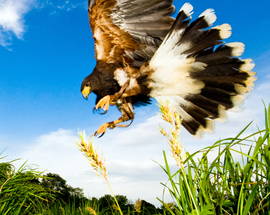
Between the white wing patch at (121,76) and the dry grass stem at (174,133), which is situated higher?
the white wing patch at (121,76)

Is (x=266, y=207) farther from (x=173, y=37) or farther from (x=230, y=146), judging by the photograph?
(x=173, y=37)

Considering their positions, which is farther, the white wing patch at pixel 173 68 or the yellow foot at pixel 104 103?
the yellow foot at pixel 104 103

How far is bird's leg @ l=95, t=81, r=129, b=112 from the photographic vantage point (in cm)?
529

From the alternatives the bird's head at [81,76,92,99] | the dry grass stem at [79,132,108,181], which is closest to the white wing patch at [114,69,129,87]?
the bird's head at [81,76,92,99]

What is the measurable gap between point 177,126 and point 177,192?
0.66 metres

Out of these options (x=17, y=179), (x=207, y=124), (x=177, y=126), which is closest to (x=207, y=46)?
(x=207, y=124)

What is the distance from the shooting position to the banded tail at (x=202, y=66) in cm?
488

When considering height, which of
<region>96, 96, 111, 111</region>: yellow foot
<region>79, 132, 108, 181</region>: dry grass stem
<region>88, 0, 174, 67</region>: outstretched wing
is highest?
<region>88, 0, 174, 67</region>: outstretched wing

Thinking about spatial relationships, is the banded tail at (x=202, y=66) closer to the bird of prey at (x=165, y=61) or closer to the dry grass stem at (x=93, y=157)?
the bird of prey at (x=165, y=61)

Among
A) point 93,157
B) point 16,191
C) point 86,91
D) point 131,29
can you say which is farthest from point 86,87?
point 93,157

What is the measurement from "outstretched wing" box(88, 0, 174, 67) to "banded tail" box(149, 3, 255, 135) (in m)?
0.34

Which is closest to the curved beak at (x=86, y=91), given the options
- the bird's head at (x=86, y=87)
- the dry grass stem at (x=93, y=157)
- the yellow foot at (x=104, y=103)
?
the bird's head at (x=86, y=87)

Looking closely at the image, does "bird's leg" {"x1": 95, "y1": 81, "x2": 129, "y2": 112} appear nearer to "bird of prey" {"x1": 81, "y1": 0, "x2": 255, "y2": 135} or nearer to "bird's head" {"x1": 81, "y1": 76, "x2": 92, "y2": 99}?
"bird of prey" {"x1": 81, "y1": 0, "x2": 255, "y2": 135}

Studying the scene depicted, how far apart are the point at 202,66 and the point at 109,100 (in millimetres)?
1645
